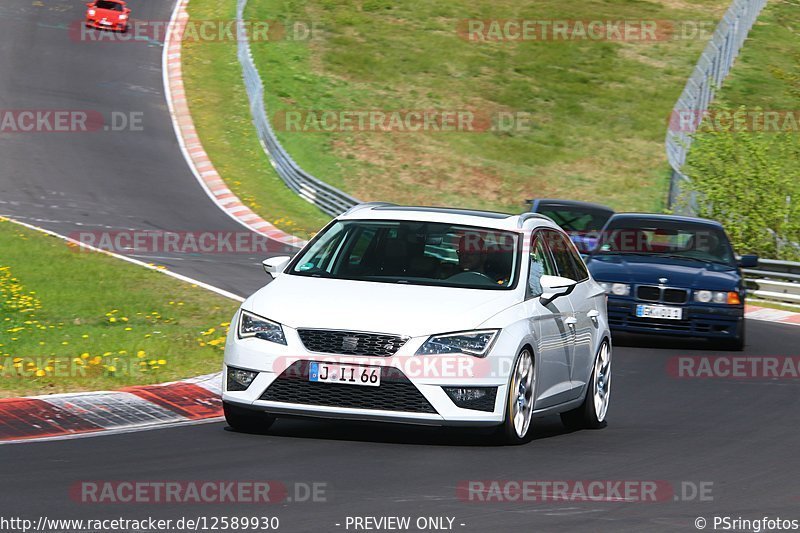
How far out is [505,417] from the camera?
31.2 ft

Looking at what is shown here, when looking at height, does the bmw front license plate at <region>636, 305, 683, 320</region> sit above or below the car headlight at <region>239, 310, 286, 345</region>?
below

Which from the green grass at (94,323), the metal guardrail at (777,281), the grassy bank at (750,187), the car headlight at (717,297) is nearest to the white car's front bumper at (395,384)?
the green grass at (94,323)

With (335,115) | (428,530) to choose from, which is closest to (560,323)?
(428,530)

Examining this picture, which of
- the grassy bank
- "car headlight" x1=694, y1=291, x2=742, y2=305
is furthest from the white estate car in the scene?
the grassy bank

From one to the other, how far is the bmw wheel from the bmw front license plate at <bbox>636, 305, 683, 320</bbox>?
8011mm

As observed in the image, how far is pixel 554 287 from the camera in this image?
10062mm

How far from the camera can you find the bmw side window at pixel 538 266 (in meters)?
10.2

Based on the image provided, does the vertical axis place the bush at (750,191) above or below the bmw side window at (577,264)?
below

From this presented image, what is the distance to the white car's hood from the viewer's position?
9172 mm

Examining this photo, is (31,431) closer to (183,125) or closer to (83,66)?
(183,125)

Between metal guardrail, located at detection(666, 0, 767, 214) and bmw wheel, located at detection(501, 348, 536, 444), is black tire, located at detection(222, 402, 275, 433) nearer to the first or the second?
bmw wheel, located at detection(501, 348, 536, 444)

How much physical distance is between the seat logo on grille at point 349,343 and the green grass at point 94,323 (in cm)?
311

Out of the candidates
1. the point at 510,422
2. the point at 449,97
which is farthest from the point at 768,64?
the point at 510,422

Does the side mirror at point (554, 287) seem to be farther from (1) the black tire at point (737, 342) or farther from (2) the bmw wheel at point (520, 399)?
(1) the black tire at point (737, 342)
